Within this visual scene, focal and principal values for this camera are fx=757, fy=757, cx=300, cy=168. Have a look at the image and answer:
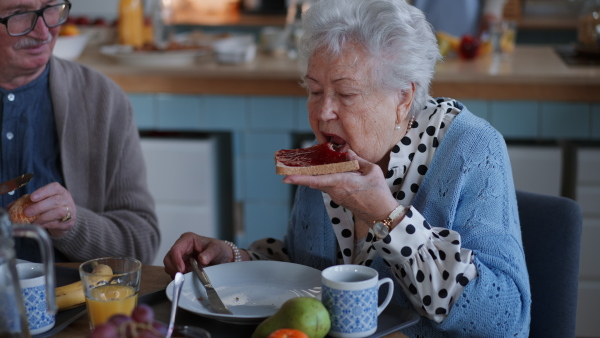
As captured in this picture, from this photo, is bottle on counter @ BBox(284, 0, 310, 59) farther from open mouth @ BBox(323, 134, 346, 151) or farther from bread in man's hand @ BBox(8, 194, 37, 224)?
bread in man's hand @ BBox(8, 194, 37, 224)

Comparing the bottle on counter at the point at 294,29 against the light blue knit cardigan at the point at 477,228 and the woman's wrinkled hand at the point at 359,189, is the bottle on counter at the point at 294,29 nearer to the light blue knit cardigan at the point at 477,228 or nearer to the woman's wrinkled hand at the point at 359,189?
the light blue knit cardigan at the point at 477,228

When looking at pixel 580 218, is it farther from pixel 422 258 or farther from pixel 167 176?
pixel 167 176

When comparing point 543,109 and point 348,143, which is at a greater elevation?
point 348,143

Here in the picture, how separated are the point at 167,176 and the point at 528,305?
7.09 feet

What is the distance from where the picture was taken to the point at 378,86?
1521 millimetres

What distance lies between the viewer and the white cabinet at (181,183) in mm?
3311

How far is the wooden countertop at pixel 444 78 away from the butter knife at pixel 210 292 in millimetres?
1837

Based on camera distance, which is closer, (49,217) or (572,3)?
(49,217)

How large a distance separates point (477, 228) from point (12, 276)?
84 centimetres

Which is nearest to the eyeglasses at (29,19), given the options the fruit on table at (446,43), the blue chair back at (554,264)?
the blue chair back at (554,264)

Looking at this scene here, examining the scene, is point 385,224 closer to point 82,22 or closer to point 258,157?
point 258,157

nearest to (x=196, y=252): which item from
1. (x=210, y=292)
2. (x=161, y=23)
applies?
(x=210, y=292)

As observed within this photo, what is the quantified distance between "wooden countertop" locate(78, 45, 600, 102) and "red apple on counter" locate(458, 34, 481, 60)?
0.04 metres

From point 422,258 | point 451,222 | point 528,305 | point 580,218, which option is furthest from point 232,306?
point 580,218
